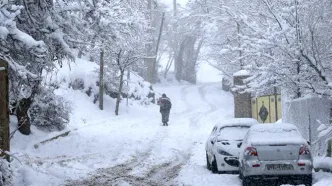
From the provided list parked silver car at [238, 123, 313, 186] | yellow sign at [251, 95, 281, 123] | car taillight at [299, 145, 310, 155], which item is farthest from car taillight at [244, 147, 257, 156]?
yellow sign at [251, 95, 281, 123]

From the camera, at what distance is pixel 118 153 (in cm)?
1881

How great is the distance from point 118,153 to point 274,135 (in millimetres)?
7718

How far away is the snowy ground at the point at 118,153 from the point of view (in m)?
12.8

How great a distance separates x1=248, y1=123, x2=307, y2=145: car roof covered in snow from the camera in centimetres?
1179

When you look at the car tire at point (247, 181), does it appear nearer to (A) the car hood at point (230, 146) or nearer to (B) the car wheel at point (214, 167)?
(A) the car hood at point (230, 146)

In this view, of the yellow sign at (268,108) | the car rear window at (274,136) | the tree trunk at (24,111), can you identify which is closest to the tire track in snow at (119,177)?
the car rear window at (274,136)

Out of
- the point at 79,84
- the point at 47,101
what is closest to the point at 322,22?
the point at 47,101

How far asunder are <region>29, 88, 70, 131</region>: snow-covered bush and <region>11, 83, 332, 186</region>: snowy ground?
72cm

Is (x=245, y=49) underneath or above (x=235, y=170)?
above

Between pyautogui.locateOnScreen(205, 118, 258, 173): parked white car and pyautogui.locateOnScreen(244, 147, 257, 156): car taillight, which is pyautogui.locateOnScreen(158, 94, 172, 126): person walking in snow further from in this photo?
pyautogui.locateOnScreen(244, 147, 257, 156): car taillight

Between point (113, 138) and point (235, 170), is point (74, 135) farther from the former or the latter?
point (235, 170)

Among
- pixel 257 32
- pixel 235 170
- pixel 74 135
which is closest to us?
pixel 257 32

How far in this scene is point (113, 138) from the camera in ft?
74.9

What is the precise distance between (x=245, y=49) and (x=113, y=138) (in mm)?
9545
